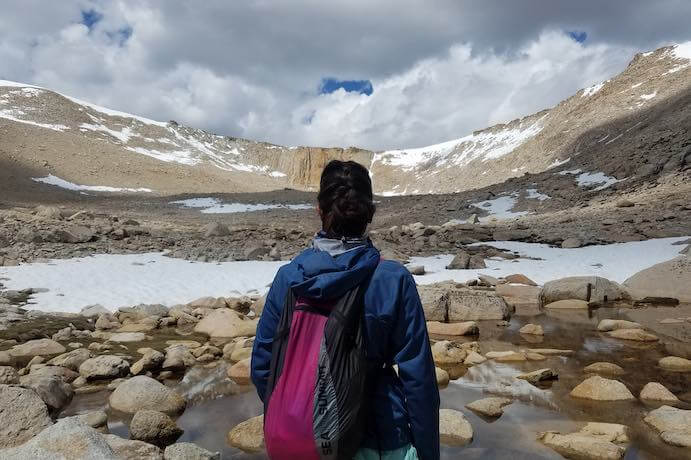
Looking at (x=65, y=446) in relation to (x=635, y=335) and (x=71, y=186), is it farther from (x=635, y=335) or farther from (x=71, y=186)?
(x=71, y=186)

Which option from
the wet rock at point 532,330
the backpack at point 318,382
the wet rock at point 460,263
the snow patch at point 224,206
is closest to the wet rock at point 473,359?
the wet rock at point 532,330

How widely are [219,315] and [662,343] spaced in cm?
770

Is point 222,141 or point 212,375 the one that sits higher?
point 222,141

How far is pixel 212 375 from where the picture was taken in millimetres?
A: 6949

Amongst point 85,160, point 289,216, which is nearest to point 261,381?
point 289,216

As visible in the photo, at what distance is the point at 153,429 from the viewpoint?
4816 mm

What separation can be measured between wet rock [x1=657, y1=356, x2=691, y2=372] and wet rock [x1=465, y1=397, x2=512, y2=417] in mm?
2799

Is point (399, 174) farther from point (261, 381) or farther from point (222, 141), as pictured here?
point (261, 381)

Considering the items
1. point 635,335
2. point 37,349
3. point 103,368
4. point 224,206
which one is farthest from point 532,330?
point 224,206

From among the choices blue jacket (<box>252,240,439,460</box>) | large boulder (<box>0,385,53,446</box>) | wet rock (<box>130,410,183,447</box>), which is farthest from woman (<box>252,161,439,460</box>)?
wet rock (<box>130,410,183,447</box>)

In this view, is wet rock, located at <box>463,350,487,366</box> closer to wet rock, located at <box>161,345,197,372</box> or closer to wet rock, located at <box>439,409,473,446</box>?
wet rock, located at <box>439,409,473,446</box>

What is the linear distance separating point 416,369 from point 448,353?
568 centimetres

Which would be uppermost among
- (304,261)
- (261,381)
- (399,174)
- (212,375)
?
(399,174)

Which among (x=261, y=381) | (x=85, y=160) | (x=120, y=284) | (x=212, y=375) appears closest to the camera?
(x=261, y=381)
